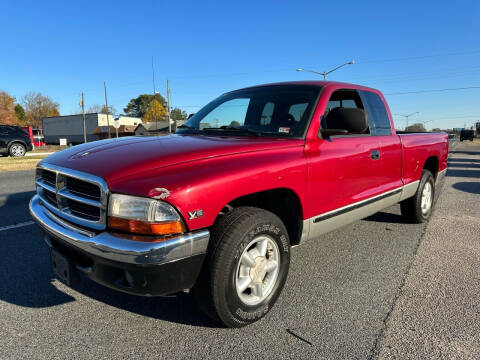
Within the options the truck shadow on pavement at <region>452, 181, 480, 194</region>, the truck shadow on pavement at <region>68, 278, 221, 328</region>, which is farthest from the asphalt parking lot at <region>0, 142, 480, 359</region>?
the truck shadow on pavement at <region>452, 181, 480, 194</region>

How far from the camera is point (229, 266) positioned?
2135 millimetres

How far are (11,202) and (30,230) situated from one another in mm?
2197

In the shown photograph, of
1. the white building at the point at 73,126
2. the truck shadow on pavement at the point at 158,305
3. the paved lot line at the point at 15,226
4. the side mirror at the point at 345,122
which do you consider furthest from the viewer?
the white building at the point at 73,126

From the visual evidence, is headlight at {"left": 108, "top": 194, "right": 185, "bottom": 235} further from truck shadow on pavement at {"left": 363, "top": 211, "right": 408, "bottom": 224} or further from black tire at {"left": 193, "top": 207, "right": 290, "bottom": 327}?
truck shadow on pavement at {"left": 363, "top": 211, "right": 408, "bottom": 224}

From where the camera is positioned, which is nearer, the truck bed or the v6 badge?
the v6 badge

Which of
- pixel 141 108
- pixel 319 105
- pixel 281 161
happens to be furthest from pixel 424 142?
pixel 141 108

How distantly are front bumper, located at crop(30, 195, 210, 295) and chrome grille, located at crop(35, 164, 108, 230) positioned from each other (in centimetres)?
9

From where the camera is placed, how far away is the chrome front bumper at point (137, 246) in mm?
1887

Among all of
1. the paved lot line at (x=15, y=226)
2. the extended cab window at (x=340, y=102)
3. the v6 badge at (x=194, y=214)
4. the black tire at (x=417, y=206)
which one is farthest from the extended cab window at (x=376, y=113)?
the paved lot line at (x=15, y=226)

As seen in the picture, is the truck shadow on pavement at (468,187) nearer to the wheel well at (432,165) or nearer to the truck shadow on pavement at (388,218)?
the wheel well at (432,165)

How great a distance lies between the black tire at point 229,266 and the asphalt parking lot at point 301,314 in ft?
0.49

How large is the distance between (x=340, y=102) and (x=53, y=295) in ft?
10.6

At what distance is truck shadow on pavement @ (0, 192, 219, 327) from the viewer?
2.54 meters

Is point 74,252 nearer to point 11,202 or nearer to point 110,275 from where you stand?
point 110,275
